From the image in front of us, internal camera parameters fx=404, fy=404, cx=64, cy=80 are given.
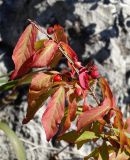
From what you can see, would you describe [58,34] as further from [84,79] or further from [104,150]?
[104,150]

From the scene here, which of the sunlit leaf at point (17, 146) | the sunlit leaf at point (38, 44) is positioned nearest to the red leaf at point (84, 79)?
the sunlit leaf at point (38, 44)

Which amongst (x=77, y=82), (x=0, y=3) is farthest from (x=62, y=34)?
(x=0, y=3)

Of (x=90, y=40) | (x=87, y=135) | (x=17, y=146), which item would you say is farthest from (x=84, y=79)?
(x=90, y=40)

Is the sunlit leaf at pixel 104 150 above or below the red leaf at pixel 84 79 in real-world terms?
below

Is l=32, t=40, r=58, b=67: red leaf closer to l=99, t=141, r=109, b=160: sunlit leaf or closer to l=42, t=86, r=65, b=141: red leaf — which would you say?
l=42, t=86, r=65, b=141: red leaf

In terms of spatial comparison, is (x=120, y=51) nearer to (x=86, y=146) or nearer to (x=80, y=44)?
(x=80, y=44)

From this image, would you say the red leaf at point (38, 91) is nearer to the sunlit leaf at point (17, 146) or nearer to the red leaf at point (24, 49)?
the red leaf at point (24, 49)
